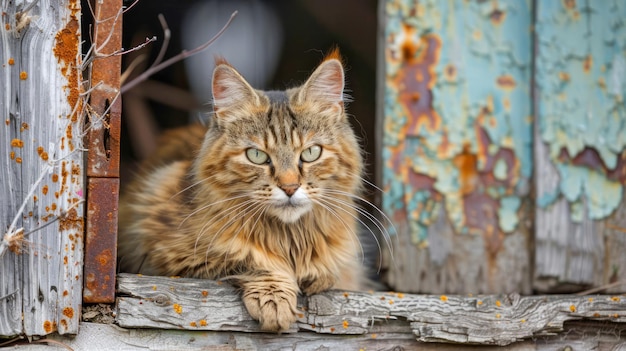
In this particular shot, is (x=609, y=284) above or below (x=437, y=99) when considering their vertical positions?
below

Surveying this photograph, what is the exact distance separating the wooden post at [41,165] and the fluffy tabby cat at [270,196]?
0.54m

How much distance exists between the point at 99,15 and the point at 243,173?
71cm

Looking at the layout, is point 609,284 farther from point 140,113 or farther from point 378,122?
point 140,113

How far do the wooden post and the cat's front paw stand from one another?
54cm

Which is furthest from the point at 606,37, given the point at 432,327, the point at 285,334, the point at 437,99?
the point at 285,334

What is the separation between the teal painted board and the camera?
3438mm

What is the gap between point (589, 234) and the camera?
3379 millimetres

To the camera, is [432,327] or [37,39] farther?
[432,327]

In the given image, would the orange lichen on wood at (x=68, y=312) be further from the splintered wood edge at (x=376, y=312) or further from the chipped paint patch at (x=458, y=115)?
the chipped paint patch at (x=458, y=115)

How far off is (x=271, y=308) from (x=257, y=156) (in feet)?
1.76

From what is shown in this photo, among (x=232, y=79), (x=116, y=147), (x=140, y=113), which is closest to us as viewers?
(x=116, y=147)

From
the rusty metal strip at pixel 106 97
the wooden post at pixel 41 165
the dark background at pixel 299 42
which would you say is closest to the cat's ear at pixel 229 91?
the rusty metal strip at pixel 106 97

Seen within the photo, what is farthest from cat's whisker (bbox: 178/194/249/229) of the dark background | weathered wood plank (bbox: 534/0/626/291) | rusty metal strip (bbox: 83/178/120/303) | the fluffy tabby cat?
the dark background

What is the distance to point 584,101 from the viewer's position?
3395 millimetres
